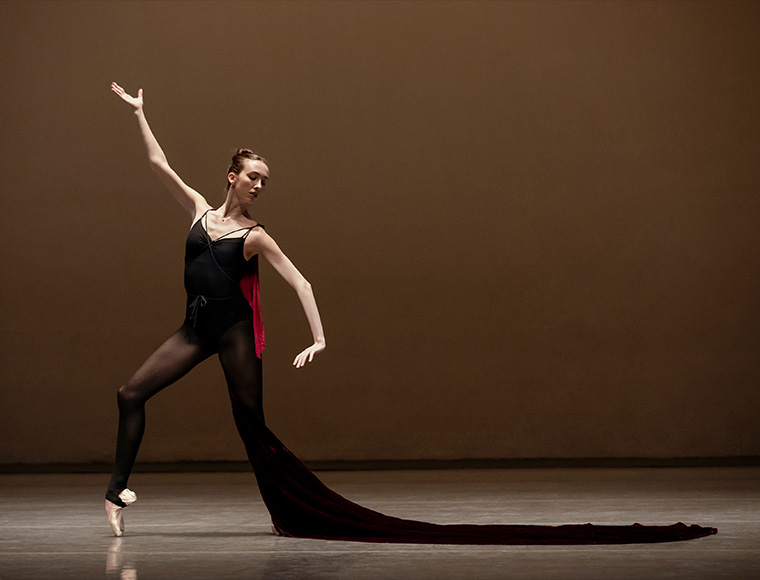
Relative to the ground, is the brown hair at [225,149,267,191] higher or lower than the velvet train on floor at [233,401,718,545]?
higher

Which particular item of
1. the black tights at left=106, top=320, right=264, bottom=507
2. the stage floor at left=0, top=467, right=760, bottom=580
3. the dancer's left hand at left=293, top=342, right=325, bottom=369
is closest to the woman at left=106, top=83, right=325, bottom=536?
the black tights at left=106, top=320, right=264, bottom=507

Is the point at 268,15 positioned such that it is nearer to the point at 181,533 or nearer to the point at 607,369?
the point at 607,369

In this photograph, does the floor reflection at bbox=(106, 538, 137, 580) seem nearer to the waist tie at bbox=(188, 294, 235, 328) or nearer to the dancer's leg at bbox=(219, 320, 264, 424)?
the dancer's leg at bbox=(219, 320, 264, 424)

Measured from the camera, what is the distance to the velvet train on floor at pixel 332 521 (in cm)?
366

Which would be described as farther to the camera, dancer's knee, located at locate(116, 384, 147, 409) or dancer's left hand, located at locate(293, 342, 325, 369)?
dancer's knee, located at locate(116, 384, 147, 409)

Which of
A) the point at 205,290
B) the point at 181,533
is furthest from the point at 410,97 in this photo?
the point at 181,533

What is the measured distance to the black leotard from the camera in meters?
3.89

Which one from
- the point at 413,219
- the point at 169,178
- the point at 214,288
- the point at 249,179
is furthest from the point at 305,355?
the point at 413,219

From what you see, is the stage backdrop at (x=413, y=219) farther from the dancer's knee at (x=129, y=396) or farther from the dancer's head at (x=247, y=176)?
the dancer's knee at (x=129, y=396)

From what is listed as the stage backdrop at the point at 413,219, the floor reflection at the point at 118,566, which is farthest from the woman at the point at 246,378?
the stage backdrop at the point at 413,219

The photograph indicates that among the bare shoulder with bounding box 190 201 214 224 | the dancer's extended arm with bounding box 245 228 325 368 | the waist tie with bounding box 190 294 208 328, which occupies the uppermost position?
the bare shoulder with bounding box 190 201 214 224

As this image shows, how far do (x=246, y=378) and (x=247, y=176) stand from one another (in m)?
0.74

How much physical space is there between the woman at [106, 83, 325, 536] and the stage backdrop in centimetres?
264

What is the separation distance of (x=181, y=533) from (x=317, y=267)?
287 centimetres
